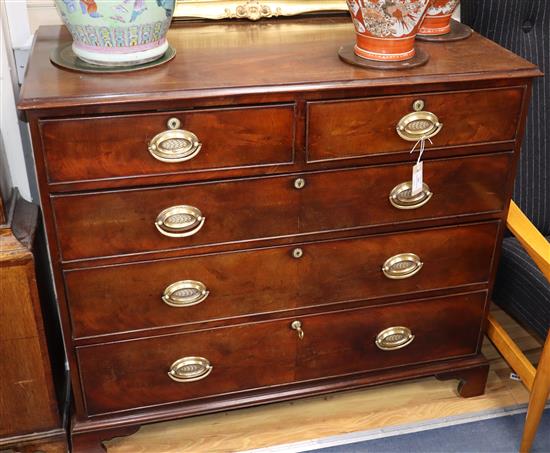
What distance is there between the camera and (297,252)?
58.4 inches

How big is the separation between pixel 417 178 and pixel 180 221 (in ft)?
1.63

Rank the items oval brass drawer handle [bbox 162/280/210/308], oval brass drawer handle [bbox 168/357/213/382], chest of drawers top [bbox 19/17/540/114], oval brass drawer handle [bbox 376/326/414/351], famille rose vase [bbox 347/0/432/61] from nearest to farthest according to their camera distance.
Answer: chest of drawers top [bbox 19/17/540/114] → famille rose vase [bbox 347/0/432/61] → oval brass drawer handle [bbox 162/280/210/308] → oval brass drawer handle [bbox 168/357/213/382] → oval brass drawer handle [bbox 376/326/414/351]

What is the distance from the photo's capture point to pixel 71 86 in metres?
1.26

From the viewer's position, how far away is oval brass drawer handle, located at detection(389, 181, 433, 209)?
1.47 metres

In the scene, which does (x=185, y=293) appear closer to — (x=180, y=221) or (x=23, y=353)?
(x=180, y=221)

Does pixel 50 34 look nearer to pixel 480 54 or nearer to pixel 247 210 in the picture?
pixel 247 210

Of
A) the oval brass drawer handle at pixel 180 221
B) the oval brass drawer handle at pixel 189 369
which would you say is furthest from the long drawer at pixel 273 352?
the oval brass drawer handle at pixel 180 221

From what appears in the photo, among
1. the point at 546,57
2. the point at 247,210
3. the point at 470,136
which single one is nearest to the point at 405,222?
the point at 470,136

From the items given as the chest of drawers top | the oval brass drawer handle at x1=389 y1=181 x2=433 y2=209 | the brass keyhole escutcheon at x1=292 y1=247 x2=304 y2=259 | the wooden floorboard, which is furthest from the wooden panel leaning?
the oval brass drawer handle at x1=389 y1=181 x2=433 y2=209

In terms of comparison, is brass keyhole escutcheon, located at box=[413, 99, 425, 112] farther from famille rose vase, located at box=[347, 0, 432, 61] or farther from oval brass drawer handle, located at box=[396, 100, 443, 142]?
famille rose vase, located at box=[347, 0, 432, 61]

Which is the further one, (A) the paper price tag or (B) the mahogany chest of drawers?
(A) the paper price tag

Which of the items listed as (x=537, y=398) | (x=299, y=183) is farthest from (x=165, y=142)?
(x=537, y=398)

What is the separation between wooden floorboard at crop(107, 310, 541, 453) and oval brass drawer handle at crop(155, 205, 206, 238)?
613 mm

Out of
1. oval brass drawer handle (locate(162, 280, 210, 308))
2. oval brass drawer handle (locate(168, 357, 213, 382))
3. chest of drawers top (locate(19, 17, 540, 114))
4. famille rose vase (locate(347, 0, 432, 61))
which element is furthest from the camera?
oval brass drawer handle (locate(168, 357, 213, 382))
